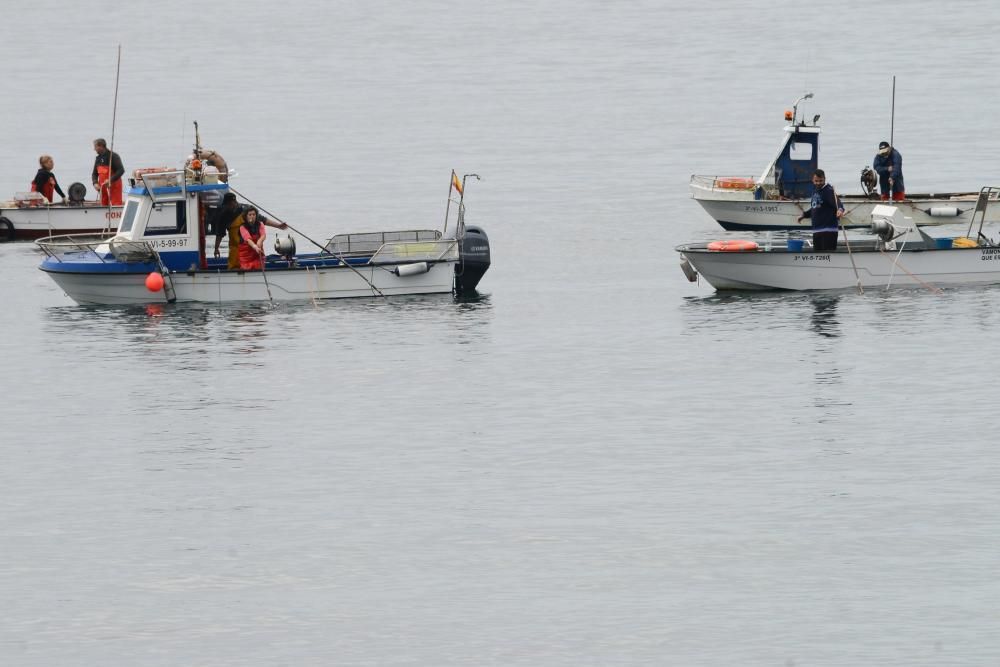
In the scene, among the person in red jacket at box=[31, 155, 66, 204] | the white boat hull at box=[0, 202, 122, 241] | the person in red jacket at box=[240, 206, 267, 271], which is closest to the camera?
the person in red jacket at box=[240, 206, 267, 271]

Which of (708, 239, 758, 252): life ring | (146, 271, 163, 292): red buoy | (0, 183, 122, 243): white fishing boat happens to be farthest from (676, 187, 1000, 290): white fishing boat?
(0, 183, 122, 243): white fishing boat

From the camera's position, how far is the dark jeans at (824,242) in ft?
118

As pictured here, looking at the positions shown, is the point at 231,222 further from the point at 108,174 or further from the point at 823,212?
the point at 823,212

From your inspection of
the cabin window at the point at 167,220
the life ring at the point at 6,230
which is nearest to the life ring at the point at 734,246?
the cabin window at the point at 167,220

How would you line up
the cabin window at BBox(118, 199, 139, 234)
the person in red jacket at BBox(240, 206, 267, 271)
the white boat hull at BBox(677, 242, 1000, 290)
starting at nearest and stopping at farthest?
the person in red jacket at BBox(240, 206, 267, 271) → the cabin window at BBox(118, 199, 139, 234) → the white boat hull at BBox(677, 242, 1000, 290)

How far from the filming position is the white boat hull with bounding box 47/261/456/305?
35.9 metres

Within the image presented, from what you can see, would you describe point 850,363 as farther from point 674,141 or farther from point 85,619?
point 674,141

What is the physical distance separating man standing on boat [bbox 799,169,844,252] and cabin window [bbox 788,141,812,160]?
10654 mm

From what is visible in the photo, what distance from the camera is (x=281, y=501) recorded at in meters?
22.7

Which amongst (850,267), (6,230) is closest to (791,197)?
(850,267)

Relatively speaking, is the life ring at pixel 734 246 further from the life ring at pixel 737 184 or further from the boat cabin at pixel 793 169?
the life ring at pixel 737 184

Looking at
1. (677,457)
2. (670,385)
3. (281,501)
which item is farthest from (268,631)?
(670,385)

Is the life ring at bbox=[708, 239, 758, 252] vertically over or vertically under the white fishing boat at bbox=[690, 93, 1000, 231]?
under

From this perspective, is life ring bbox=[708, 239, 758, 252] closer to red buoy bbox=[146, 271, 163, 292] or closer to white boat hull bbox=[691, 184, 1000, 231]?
white boat hull bbox=[691, 184, 1000, 231]
